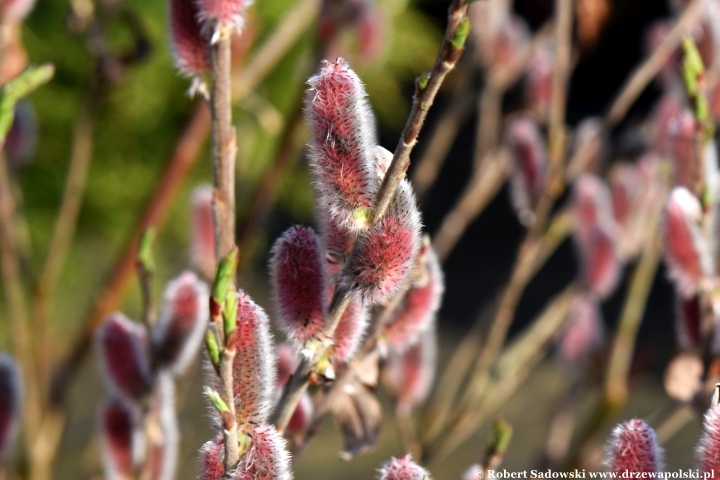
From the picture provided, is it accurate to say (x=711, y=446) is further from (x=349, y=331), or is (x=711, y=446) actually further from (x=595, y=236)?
(x=595, y=236)

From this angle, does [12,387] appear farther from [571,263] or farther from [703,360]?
[571,263]

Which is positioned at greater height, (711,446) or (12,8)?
(12,8)

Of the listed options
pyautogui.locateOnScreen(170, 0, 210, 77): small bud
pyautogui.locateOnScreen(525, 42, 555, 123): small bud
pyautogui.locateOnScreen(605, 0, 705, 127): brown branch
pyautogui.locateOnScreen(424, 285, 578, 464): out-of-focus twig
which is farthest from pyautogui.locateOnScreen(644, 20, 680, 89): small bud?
pyautogui.locateOnScreen(170, 0, 210, 77): small bud

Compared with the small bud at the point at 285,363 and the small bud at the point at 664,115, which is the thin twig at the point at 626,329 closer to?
the small bud at the point at 664,115

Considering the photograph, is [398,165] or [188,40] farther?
[188,40]

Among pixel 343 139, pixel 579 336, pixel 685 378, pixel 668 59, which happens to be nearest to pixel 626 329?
pixel 579 336

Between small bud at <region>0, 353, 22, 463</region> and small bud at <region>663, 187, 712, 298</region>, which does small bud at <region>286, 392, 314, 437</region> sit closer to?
small bud at <region>0, 353, 22, 463</region>
